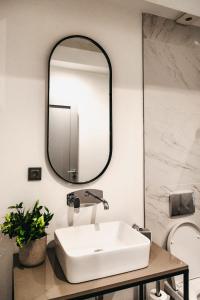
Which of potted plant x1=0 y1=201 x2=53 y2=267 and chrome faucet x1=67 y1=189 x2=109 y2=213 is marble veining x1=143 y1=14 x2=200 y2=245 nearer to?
chrome faucet x1=67 y1=189 x2=109 y2=213

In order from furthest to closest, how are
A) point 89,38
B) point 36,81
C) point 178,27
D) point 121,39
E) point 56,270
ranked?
point 178,27
point 121,39
point 89,38
point 36,81
point 56,270

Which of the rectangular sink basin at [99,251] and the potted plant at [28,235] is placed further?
the potted plant at [28,235]

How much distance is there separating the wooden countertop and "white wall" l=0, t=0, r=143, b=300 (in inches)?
10.5

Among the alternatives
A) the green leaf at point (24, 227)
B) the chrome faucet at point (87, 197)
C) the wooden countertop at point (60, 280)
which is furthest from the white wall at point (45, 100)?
the wooden countertop at point (60, 280)

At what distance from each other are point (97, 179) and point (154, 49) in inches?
41.0

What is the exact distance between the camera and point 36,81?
1.38 metres

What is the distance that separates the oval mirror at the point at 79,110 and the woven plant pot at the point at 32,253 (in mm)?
411

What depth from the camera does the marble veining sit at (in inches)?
66.0

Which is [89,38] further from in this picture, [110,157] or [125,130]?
[110,157]

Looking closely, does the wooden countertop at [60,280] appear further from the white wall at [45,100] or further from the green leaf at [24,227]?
the white wall at [45,100]

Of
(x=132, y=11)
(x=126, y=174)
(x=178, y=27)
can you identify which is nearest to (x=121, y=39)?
(x=132, y=11)

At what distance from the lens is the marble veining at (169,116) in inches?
66.0

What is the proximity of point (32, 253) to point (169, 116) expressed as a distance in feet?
4.31

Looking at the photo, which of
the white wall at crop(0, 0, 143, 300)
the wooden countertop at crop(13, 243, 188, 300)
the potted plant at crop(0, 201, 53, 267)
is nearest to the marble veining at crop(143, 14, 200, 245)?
the white wall at crop(0, 0, 143, 300)
